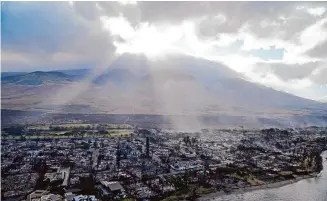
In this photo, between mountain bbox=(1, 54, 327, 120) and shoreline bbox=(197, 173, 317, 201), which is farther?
mountain bbox=(1, 54, 327, 120)

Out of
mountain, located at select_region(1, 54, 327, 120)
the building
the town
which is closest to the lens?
the building

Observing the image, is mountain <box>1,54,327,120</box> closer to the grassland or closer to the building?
the grassland

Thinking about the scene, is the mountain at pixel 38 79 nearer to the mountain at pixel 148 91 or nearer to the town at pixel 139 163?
the mountain at pixel 148 91

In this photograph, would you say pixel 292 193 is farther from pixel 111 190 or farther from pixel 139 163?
pixel 111 190

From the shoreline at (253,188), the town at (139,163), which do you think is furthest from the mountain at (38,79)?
the shoreline at (253,188)

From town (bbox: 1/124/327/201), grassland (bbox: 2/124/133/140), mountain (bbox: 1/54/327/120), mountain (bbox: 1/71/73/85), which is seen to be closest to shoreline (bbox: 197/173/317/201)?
town (bbox: 1/124/327/201)

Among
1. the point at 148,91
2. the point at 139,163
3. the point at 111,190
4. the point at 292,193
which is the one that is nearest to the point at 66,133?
the point at 139,163
